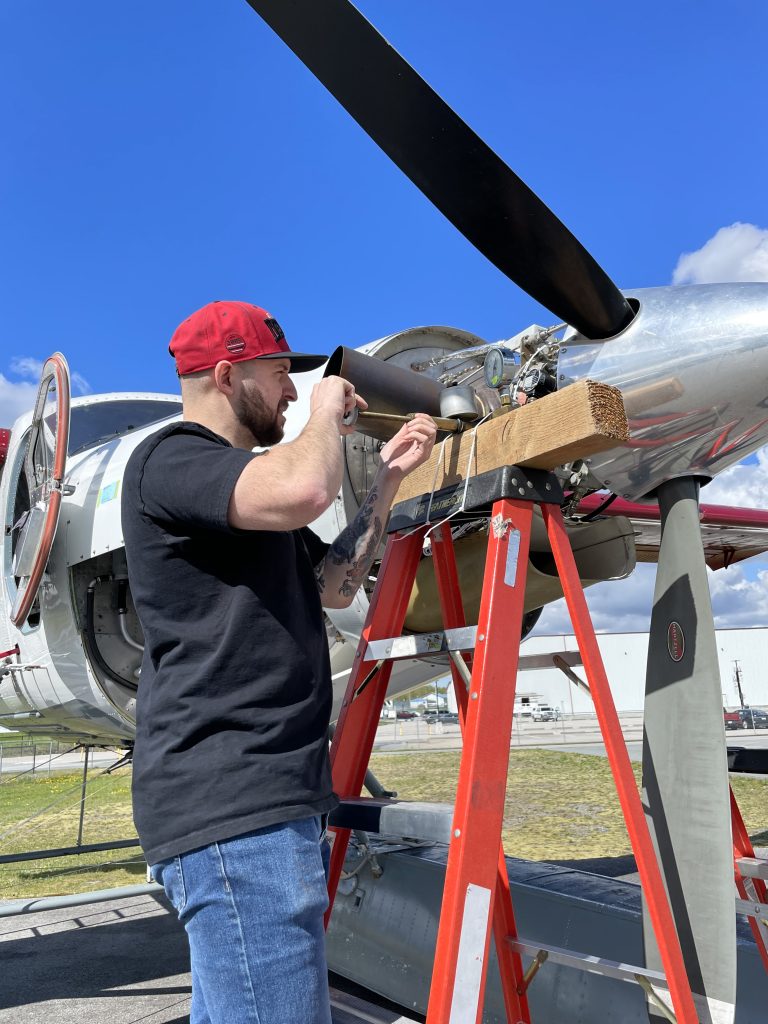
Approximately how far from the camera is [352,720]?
2404mm

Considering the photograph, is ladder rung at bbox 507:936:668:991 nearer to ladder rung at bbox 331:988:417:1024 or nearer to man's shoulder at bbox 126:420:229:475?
ladder rung at bbox 331:988:417:1024

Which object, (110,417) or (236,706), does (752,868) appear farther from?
(110,417)

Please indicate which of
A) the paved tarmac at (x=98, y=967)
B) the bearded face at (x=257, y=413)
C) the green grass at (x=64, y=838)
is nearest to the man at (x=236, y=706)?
the bearded face at (x=257, y=413)

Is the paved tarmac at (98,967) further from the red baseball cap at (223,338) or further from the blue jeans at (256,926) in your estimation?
the red baseball cap at (223,338)

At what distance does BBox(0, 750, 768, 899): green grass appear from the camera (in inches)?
345

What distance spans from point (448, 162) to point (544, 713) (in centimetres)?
5702

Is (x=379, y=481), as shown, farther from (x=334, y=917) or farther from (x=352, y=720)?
(x=334, y=917)

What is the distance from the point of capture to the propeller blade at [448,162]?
6.82 ft

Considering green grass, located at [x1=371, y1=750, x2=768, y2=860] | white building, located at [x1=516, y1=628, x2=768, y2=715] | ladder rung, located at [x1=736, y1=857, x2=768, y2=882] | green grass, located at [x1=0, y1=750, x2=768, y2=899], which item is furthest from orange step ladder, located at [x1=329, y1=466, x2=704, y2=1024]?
white building, located at [x1=516, y1=628, x2=768, y2=715]

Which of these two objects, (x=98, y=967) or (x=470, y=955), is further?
(x=98, y=967)

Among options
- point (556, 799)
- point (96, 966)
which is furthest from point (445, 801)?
point (96, 966)

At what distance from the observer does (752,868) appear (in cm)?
295

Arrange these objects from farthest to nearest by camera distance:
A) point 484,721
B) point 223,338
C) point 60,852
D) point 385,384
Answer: point 60,852 → point 385,384 → point 484,721 → point 223,338

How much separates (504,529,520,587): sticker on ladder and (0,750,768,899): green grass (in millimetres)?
6986
